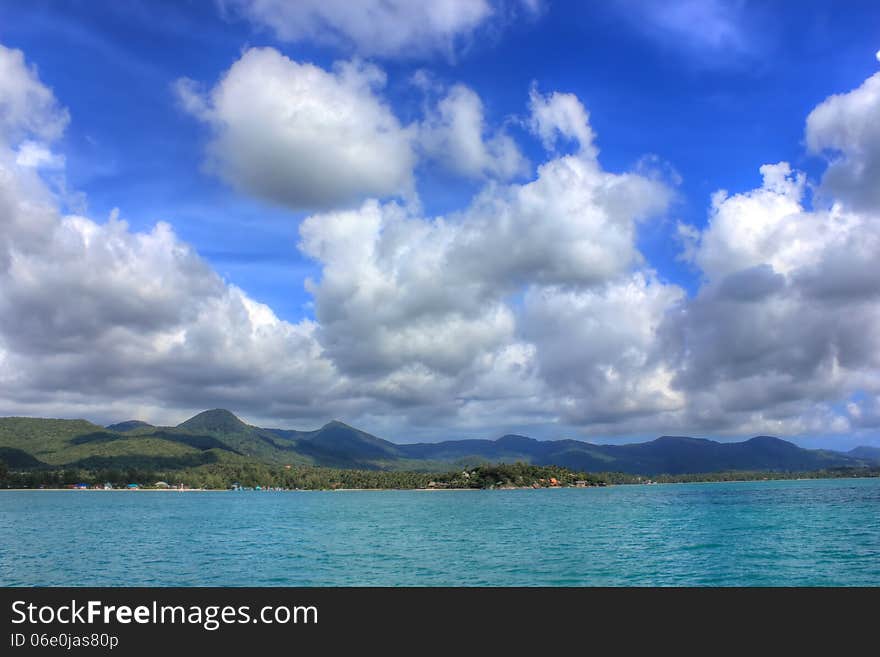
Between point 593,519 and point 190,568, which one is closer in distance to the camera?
point 190,568

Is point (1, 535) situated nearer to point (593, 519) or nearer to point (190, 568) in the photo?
point (190, 568)

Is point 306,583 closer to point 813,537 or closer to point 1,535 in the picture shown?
point 813,537

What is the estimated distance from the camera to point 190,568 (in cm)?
6175

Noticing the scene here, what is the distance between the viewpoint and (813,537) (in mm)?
79750
